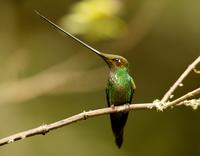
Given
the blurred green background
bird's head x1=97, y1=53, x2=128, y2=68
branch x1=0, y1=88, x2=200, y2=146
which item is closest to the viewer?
branch x1=0, y1=88, x2=200, y2=146

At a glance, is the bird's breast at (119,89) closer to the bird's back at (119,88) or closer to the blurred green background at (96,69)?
the bird's back at (119,88)

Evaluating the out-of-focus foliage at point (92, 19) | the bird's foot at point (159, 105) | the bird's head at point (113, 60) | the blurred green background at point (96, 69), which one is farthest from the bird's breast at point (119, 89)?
the blurred green background at point (96, 69)

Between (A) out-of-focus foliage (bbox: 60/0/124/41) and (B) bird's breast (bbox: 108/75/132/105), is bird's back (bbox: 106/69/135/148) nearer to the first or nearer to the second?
(B) bird's breast (bbox: 108/75/132/105)

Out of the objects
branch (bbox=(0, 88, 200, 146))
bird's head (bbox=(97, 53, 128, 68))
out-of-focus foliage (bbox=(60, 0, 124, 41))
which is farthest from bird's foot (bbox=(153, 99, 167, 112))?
out-of-focus foliage (bbox=(60, 0, 124, 41))

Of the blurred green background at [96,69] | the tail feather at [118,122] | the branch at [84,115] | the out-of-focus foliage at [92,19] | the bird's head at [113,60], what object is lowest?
the branch at [84,115]

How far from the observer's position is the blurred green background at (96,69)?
607 centimetres

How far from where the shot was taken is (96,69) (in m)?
5.90

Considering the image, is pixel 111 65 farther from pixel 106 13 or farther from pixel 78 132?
pixel 78 132

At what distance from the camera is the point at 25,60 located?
6266mm

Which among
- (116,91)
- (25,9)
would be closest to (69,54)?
(25,9)

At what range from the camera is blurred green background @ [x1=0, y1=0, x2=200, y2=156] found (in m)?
6.07

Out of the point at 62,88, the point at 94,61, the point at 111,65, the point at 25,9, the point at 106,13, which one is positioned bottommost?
the point at 111,65

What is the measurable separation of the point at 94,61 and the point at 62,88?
0.80 meters

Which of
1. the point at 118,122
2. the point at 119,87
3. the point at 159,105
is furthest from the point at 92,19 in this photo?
the point at 159,105
